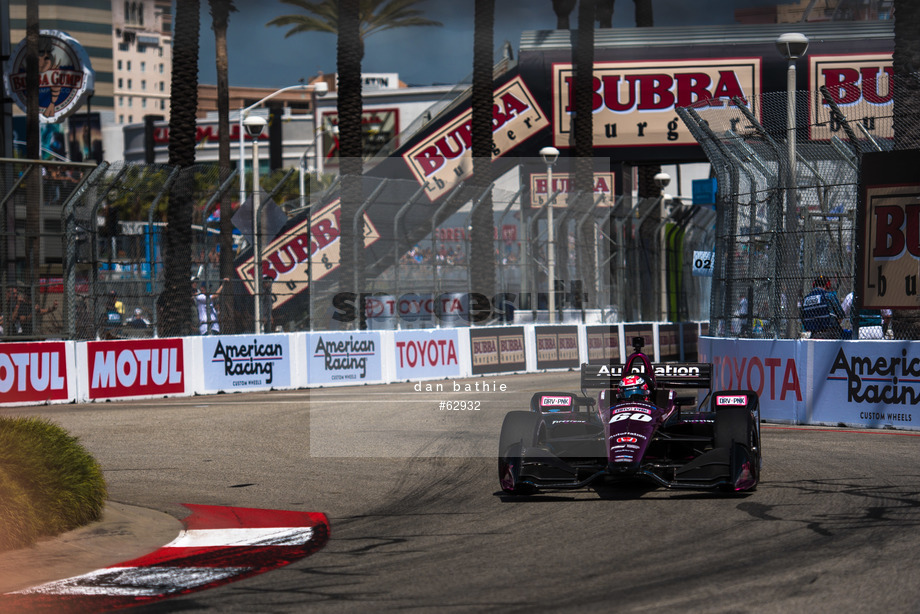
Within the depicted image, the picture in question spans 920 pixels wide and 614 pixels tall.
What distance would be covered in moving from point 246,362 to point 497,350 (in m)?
6.59

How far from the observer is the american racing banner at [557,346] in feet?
91.3

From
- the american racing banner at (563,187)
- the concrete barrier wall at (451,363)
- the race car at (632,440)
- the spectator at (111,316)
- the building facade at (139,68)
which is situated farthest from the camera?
the building facade at (139,68)

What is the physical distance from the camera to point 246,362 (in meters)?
22.1

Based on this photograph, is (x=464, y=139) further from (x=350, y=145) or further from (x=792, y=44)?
(x=792, y=44)

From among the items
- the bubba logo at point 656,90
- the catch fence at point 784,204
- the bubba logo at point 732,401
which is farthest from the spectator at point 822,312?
the bubba logo at point 656,90

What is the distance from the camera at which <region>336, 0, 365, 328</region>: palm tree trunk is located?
81.0 ft

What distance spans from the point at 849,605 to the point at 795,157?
11416 millimetres

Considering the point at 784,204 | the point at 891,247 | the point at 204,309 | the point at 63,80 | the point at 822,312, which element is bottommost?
the point at 822,312

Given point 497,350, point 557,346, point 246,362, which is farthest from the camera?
point 557,346

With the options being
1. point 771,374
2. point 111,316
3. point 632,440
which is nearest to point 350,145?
point 111,316

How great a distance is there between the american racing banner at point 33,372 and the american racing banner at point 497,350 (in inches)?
365

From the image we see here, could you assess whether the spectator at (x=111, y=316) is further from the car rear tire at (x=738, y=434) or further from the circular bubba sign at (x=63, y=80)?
the circular bubba sign at (x=63, y=80)

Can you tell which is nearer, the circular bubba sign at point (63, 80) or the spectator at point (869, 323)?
the spectator at point (869, 323)

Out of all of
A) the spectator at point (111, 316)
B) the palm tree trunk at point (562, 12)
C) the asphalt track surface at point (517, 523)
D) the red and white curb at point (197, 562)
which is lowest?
the red and white curb at point (197, 562)
